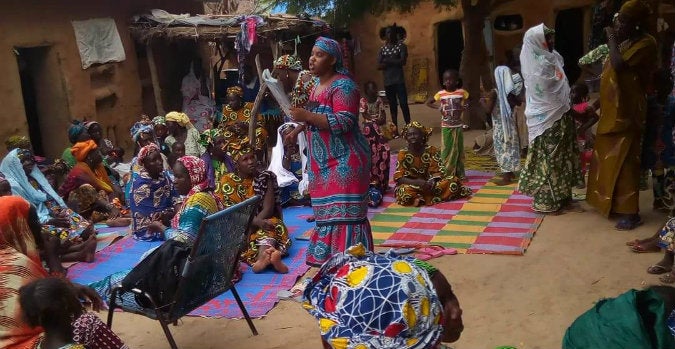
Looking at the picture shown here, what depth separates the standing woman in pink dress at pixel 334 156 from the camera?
12.5 ft

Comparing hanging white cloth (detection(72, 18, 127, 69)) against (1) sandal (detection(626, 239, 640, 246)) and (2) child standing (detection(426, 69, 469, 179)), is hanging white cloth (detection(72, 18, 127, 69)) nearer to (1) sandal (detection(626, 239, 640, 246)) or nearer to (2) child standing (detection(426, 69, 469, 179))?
(2) child standing (detection(426, 69, 469, 179))

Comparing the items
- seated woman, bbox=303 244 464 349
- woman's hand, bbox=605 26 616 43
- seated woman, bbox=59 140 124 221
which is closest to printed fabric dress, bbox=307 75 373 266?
seated woman, bbox=303 244 464 349

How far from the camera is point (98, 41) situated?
422 inches

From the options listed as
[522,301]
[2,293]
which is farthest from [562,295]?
[2,293]

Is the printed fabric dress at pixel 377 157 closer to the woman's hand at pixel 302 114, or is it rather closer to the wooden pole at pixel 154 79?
the woman's hand at pixel 302 114

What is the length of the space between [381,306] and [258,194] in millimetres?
3893

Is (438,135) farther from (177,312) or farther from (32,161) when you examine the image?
(177,312)

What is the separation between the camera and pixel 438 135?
11.4 m

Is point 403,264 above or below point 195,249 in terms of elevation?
above

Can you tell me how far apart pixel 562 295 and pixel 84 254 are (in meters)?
3.91

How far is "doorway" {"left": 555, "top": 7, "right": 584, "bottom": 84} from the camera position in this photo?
54.5 ft

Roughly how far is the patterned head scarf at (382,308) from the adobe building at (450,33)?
14233mm

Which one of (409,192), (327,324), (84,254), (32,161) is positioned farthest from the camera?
(409,192)

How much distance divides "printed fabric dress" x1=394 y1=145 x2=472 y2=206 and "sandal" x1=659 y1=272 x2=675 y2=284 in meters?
2.82
